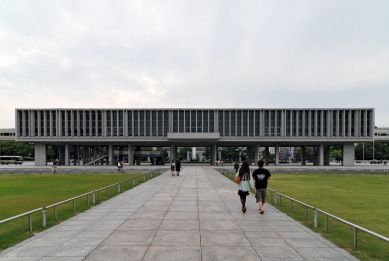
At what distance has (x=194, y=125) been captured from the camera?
60188 millimetres

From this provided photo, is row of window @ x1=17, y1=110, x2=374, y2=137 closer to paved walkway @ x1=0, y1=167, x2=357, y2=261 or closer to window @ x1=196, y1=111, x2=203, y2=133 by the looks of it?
window @ x1=196, y1=111, x2=203, y2=133

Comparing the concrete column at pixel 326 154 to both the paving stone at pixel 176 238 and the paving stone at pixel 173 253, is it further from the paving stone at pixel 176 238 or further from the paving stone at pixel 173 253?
the paving stone at pixel 173 253

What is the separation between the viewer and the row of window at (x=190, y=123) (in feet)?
194

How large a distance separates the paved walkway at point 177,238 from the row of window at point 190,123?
162ft

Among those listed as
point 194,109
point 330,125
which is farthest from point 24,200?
point 330,125

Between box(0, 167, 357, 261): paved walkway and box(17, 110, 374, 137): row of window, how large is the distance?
162 feet

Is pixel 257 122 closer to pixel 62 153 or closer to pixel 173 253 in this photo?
pixel 62 153

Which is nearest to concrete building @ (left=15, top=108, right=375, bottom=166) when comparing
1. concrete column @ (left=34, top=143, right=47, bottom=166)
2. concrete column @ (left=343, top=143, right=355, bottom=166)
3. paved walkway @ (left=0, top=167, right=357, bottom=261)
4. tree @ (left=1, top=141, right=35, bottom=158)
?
concrete column @ (left=343, top=143, right=355, bottom=166)

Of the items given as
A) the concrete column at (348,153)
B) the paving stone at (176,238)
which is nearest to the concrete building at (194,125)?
the concrete column at (348,153)

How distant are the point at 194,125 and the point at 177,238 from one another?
5327 cm

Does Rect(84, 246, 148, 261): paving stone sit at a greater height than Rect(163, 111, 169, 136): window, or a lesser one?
lesser

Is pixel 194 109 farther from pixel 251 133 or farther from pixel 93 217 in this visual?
pixel 93 217

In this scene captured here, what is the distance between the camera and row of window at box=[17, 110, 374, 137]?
59.2m

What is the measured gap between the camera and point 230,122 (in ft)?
197
